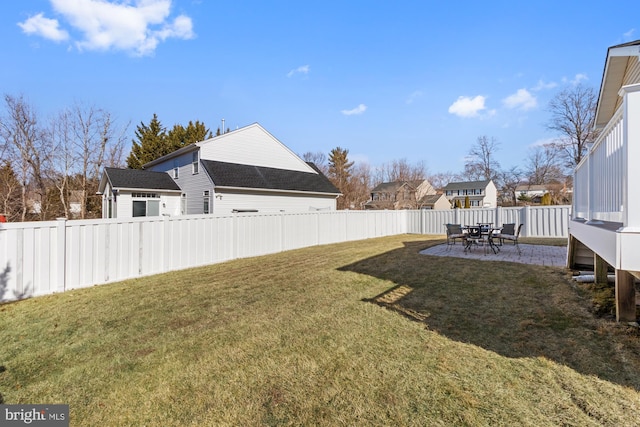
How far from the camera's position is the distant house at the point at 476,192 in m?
48.8

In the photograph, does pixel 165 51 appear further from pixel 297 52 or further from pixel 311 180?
pixel 311 180

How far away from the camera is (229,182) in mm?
16344

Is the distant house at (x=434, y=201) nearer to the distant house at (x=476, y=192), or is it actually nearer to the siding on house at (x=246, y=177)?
the distant house at (x=476, y=192)

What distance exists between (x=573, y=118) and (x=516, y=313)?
1322 inches

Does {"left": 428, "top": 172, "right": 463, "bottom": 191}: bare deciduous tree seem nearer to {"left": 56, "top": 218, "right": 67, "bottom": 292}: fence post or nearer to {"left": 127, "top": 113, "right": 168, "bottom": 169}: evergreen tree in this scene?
{"left": 127, "top": 113, "right": 168, "bottom": 169}: evergreen tree

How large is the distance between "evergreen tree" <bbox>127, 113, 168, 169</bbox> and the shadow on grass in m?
30.4

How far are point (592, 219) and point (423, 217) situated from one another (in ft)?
48.4

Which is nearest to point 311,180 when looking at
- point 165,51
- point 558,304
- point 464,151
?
point 165,51

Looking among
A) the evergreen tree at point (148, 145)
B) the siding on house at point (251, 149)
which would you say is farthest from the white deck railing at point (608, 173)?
the evergreen tree at point (148, 145)

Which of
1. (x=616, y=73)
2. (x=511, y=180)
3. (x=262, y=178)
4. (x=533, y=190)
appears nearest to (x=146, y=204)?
(x=262, y=178)

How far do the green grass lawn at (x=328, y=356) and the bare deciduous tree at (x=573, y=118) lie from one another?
30536 mm

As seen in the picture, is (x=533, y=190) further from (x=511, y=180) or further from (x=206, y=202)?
(x=206, y=202)

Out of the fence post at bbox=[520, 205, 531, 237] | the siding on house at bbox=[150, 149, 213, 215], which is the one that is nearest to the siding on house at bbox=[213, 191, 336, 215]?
the siding on house at bbox=[150, 149, 213, 215]

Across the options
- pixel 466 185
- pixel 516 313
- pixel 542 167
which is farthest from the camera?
pixel 466 185
